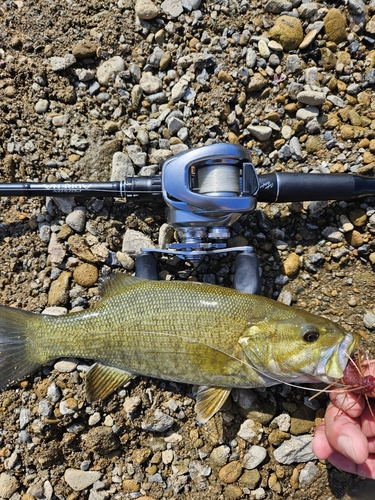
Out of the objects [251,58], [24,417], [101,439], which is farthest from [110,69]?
[101,439]

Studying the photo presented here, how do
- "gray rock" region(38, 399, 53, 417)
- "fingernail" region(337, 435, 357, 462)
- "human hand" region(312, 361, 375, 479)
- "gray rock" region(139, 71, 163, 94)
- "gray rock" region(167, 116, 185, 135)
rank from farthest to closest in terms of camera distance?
1. "gray rock" region(139, 71, 163, 94)
2. "gray rock" region(167, 116, 185, 135)
3. "gray rock" region(38, 399, 53, 417)
4. "human hand" region(312, 361, 375, 479)
5. "fingernail" region(337, 435, 357, 462)

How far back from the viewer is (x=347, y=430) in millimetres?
2697

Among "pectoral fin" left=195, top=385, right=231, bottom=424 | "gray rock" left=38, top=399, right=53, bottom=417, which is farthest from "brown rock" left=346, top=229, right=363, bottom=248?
"gray rock" left=38, top=399, right=53, bottom=417

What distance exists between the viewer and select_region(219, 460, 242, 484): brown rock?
3.23 m

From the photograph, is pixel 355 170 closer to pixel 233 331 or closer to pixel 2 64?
pixel 233 331

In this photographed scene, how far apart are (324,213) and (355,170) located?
452mm

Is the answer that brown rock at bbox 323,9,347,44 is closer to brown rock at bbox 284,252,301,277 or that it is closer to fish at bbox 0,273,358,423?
brown rock at bbox 284,252,301,277

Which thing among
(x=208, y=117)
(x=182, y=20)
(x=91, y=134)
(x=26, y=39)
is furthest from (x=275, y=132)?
(x=26, y=39)

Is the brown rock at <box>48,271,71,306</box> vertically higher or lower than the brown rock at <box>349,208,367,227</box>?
lower

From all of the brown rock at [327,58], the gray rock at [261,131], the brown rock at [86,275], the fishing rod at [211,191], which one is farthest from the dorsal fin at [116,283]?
the brown rock at [327,58]

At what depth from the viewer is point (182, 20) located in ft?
11.7

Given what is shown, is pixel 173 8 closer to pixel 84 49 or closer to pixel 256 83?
pixel 84 49

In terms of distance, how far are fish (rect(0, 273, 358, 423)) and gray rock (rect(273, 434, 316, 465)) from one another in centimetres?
63

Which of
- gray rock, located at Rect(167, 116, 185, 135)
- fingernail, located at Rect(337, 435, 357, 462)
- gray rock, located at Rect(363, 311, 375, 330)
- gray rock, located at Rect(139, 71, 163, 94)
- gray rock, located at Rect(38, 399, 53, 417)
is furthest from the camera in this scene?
gray rock, located at Rect(139, 71, 163, 94)
